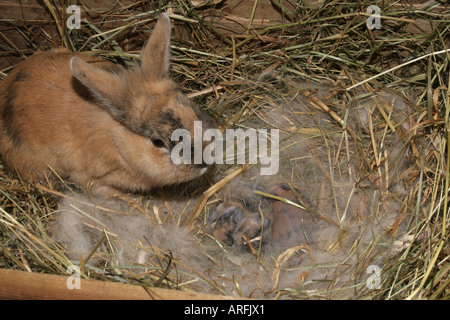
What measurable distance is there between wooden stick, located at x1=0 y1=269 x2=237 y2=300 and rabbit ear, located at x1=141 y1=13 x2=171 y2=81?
57.3 inches

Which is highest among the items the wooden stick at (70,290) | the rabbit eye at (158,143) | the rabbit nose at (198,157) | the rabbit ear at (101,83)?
the rabbit ear at (101,83)

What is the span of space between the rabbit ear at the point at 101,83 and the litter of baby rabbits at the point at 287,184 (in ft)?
2.71

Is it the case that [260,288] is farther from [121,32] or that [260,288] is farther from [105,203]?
[121,32]

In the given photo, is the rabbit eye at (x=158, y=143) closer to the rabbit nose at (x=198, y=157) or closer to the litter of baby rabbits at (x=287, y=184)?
the rabbit nose at (x=198, y=157)

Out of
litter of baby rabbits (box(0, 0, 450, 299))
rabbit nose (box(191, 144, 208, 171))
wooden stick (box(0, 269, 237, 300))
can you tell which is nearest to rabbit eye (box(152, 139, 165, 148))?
rabbit nose (box(191, 144, 208, 171))

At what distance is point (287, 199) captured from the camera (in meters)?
3.37

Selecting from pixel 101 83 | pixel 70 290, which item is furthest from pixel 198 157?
pixel 70 290

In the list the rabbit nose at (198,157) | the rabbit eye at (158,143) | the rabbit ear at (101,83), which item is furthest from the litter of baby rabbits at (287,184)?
the rabbit ear at (101,83)

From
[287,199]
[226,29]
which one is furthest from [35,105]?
[287,199]

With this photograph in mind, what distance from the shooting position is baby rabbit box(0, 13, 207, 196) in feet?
9.68

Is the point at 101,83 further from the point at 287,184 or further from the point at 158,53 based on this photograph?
the point at 287,184

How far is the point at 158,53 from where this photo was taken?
3.08m

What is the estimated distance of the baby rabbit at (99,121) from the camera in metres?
2.95

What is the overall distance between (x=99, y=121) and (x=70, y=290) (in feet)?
4.13
